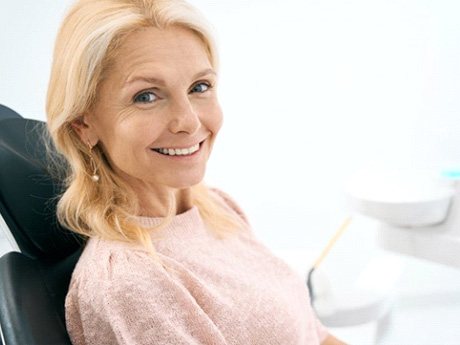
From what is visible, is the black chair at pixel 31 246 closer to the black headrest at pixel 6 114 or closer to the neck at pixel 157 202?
the black headrest at pixel 6 114

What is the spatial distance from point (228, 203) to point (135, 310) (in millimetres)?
477

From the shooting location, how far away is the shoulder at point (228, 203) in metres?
1.21

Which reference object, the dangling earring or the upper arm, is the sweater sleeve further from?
the upper arm

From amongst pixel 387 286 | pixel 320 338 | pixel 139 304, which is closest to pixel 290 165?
pixel 387 286

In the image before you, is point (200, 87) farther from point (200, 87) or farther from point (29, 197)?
point (29, 197)

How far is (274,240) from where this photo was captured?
8.59ft

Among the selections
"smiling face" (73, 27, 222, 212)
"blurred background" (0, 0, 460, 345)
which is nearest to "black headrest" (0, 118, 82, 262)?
"smiling face" (73, 27, 222, 212)

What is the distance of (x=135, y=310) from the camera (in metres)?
0.79

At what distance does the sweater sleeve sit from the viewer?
30.9 inches

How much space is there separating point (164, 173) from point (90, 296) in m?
0.22

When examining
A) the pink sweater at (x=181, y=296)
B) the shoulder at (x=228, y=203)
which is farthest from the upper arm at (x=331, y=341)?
the shoulder at (x=228, y=203)

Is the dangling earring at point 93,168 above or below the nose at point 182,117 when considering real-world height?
below

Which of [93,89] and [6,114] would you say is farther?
[6,114]

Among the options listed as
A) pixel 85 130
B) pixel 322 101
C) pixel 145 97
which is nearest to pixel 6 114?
pixel 85 130
